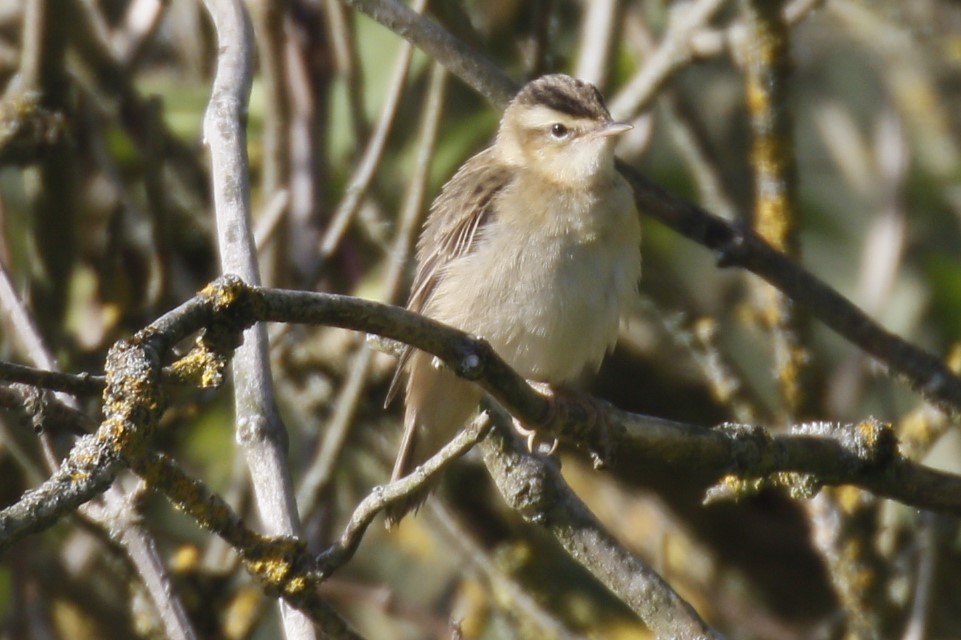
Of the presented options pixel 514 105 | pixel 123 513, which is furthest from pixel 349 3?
pixel 123 513

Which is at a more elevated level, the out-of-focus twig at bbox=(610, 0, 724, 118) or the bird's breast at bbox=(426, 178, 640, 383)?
the out-of-focus twig at bbox=(610, 0, 724, 118)

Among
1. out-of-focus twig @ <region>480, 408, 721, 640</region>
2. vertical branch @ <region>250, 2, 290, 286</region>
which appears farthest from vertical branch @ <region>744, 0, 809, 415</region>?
vertical branch @ <region>250, 2, 290, 286</region>

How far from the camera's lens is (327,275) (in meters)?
5.57

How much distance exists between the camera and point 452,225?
15.1 ft

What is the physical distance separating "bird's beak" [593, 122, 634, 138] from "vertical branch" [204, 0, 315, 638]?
1540 millimetres

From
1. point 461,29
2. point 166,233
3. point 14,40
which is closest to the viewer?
point 461,29

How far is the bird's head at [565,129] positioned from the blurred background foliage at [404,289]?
0.35 meters

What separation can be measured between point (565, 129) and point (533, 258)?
61 centimetres

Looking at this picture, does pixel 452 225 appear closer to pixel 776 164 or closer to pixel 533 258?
pixel 533 258

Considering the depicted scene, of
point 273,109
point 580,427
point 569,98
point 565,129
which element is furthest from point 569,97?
point 580,427

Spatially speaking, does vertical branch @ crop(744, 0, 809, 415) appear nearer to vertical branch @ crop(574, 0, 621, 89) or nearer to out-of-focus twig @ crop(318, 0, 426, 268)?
vertical branch @ crop(574, 0, 621, 89)

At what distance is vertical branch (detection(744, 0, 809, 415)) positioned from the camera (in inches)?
166

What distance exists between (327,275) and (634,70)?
1.78m

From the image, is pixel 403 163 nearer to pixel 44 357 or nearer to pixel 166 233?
pixel 166 233
